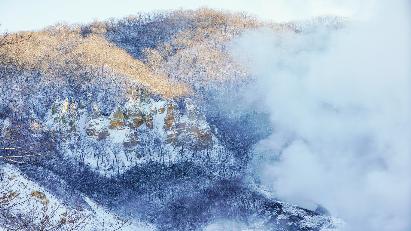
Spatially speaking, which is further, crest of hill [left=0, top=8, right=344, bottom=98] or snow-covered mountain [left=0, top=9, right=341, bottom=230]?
crest of hill [left=0, top=8, right=344, bottom=98]

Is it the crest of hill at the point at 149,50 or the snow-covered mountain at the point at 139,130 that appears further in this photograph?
the crest of hill at the point at 149,50

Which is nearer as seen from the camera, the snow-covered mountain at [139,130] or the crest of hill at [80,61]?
the snow-covered mountain at [139,130]

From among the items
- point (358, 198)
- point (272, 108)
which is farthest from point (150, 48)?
point (358, 198)

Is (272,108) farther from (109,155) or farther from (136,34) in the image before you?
(136,34)

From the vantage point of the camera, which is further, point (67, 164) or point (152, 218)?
point (67, 164)

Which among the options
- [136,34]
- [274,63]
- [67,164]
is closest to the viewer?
[67,164]

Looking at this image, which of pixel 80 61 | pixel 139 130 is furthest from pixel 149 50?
pixel 139 130

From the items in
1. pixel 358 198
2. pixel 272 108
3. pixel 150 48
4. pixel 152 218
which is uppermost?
pixel 150 48

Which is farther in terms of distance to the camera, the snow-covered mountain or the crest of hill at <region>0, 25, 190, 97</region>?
the crest of hill at <region>0, 25, 190, 97</region>
